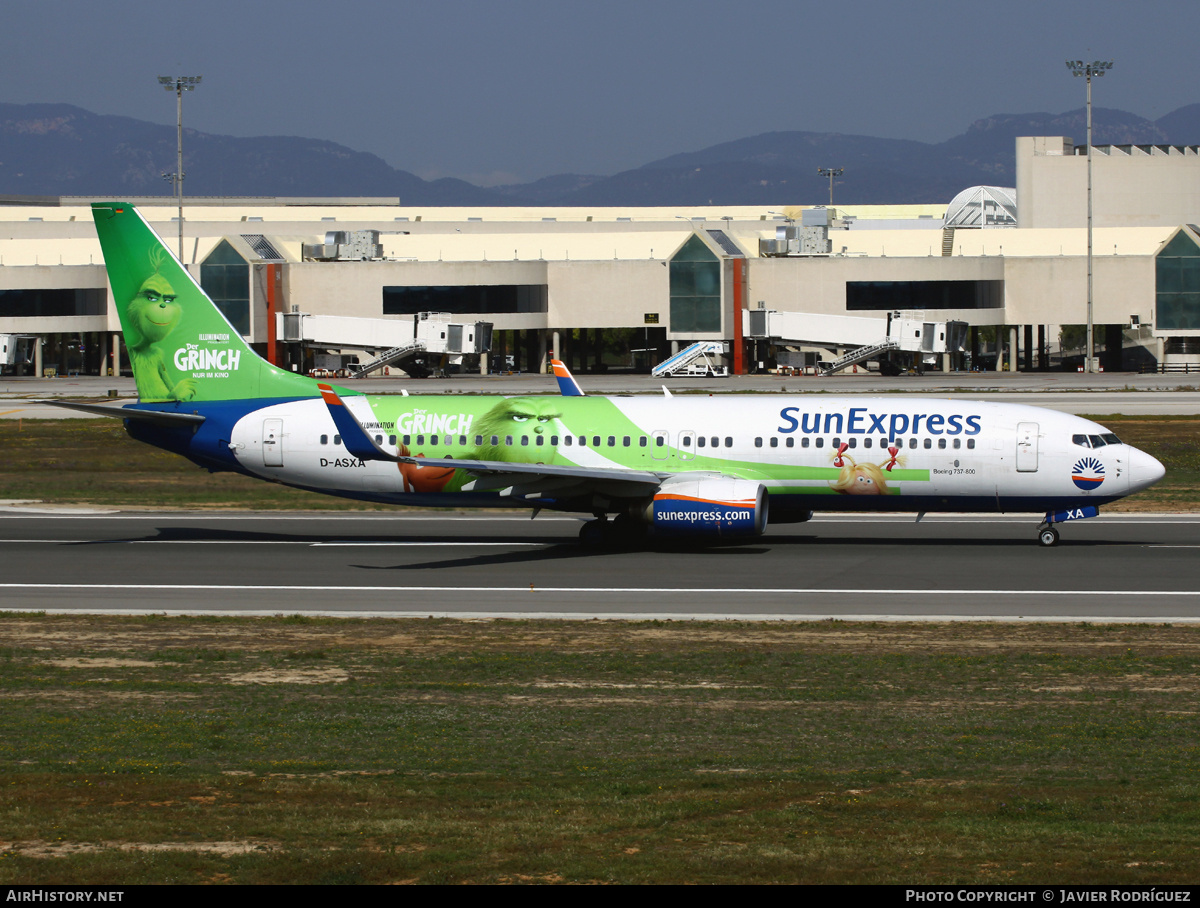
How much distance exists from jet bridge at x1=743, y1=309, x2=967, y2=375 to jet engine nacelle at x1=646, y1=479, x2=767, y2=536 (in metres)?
86.1

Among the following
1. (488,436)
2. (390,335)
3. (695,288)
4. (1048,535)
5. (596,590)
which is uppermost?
(695,288)

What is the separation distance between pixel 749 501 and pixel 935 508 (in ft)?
17.9

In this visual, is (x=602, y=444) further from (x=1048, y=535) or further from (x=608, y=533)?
(x=1048, y=535)

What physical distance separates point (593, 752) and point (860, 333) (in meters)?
108

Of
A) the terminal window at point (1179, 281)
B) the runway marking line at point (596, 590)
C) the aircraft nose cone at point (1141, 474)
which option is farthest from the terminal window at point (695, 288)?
the runway marking line at point (596, 590)

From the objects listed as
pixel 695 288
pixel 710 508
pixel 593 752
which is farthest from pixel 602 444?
pixel 695 288

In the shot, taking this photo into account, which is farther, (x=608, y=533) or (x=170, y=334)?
(x=170, y=334)

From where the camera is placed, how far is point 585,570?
116ft

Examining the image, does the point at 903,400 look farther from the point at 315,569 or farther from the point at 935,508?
the point at 315,569

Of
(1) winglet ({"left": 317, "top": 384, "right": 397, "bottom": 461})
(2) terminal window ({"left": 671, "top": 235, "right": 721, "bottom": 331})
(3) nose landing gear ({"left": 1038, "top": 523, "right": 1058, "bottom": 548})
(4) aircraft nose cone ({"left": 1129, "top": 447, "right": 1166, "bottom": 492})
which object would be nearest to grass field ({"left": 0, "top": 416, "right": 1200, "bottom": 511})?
(3) nose landing gear ({"left": 1038, "top": 523, "right": 1058, "bottom": 548})

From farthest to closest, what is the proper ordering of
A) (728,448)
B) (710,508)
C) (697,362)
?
(697,362), (728,448), (710,508)

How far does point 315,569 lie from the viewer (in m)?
35.6

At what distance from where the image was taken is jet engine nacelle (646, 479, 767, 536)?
36031 mm
